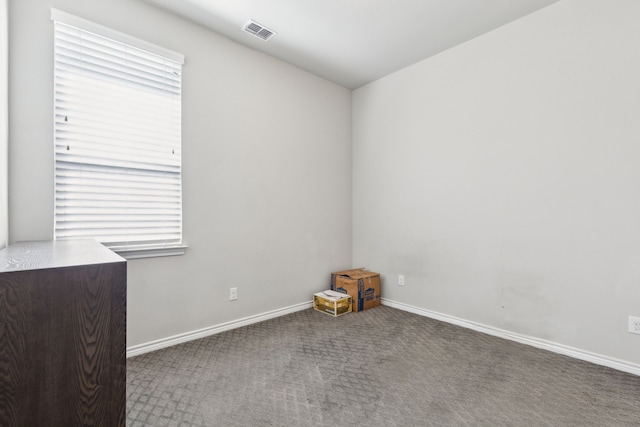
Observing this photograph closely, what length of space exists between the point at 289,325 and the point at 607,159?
2.85m

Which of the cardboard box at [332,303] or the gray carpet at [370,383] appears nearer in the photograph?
the gray carpet at [370,383]

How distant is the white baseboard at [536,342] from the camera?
2.11 m

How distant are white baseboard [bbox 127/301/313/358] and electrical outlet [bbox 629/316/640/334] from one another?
8.67 feet

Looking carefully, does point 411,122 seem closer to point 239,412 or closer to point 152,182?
point 152,182

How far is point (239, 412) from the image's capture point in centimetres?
164

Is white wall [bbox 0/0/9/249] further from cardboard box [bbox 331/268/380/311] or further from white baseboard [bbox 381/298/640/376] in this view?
white baseboard [bbox 381/298/640/376]

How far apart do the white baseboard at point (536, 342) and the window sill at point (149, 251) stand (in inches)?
94.4

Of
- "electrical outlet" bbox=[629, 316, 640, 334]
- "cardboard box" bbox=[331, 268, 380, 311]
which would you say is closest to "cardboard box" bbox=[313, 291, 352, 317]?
"cardboard box" bbox=[331, 268, 380, 311]

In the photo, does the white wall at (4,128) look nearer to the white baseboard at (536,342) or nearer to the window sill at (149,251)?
the window sill at (149,251)

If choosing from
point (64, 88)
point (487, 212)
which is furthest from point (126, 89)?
point (487, 212)

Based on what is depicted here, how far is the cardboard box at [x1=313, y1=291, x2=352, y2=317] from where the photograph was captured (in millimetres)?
3164

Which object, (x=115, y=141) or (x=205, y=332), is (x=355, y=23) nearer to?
(x=115, y=141)

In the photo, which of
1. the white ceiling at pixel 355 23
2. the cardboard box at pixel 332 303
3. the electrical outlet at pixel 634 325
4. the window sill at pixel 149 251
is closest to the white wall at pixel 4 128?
the window sill at pixel 149 251

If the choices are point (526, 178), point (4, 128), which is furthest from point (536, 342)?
point (4, 128)
